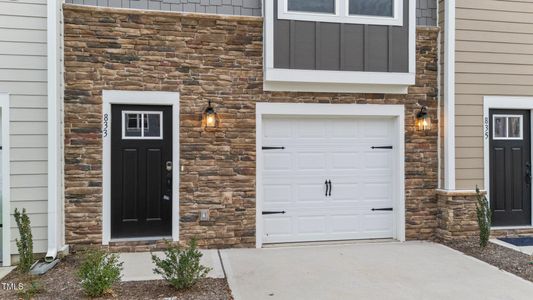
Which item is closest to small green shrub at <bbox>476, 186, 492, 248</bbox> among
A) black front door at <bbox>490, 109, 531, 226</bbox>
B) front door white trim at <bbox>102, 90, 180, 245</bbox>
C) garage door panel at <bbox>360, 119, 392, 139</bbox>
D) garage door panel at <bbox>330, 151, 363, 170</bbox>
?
black front door at <bbox>490, 109, 531, 226</bbox>

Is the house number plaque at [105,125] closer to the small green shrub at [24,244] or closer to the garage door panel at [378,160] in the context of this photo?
the small green shrub at [24,244]

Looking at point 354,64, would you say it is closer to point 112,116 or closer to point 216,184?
point 216,184

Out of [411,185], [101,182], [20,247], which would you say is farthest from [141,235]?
[411,185]

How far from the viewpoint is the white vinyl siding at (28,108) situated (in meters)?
5.29

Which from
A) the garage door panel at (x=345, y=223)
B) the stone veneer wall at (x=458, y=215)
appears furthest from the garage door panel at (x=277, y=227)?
the stone veneer wall at (x=458, y=215)

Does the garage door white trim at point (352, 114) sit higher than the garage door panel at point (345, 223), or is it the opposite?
the garage door white trim at point (352, 114)

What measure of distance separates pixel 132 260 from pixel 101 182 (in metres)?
1.19

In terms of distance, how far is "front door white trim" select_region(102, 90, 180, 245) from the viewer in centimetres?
568

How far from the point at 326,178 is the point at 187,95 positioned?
251 centimetres

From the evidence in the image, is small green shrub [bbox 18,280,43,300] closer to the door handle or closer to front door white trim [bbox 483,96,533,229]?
front door white trim [bbox 483,96,533,229]

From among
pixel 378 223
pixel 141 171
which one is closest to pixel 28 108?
pixel 141 171

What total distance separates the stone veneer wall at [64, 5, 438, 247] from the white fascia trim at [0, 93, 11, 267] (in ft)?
2.27

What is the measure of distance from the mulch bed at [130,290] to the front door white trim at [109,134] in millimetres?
1085

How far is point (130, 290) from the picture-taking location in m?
4.37
